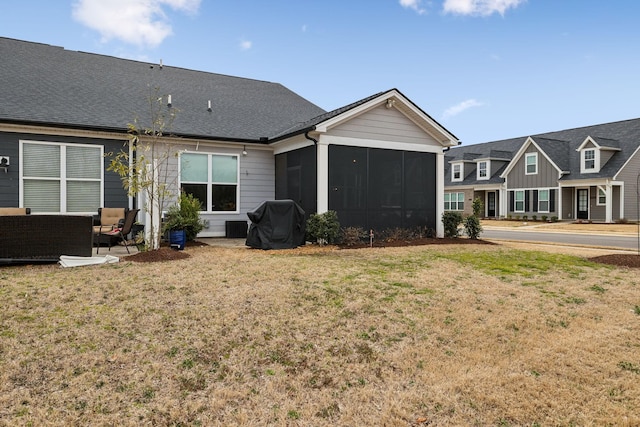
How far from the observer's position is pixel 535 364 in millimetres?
3709

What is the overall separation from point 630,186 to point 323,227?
75.3 ft

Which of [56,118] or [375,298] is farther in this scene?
[56,118]

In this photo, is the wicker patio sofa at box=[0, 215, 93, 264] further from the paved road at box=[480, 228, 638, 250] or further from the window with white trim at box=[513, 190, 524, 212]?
the window with white trim at box=[513, 190, 524, 212]

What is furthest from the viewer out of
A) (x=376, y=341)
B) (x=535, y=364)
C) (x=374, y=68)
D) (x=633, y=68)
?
(x=374, y=68)

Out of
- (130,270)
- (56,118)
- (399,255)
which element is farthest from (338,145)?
(56,118)

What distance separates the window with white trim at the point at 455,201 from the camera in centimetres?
3359

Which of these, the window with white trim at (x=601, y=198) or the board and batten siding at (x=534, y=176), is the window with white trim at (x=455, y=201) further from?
the window with white trim at (x=601, y=198)

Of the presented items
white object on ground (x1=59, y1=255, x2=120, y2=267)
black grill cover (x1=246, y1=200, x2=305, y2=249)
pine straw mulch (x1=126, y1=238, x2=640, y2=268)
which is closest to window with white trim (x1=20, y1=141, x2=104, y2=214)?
pine straw mulch (x1=126, y1=238, x2=640, y2=268)

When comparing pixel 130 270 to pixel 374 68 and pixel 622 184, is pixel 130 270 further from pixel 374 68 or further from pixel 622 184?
pixel 622 184

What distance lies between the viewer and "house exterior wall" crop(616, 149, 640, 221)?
24391 mm

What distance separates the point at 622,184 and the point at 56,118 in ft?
91.4

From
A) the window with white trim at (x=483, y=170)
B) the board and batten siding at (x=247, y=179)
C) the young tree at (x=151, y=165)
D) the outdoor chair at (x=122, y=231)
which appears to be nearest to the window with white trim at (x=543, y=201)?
the window with white trim at (x=483, y=170)

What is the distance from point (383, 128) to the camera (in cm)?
1219

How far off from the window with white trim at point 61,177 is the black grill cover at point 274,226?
4.62 metres
